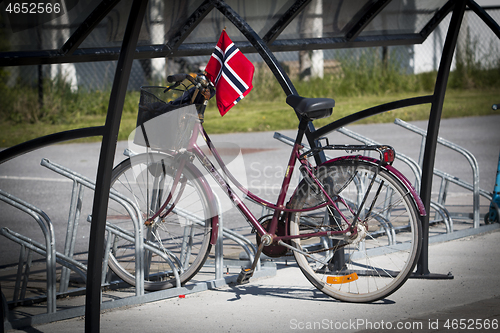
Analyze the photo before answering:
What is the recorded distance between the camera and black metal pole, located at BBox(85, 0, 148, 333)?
3.01 m

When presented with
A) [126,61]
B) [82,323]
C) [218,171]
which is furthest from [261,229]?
[126,61]

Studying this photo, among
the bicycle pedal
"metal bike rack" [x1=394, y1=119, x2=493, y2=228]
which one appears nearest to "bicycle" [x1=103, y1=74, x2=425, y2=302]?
the bicycle pedal

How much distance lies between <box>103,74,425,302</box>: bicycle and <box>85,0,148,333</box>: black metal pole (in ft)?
2.91

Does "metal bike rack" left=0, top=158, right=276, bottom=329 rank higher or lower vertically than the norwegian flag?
lower

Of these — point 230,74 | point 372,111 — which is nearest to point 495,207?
point 372,111

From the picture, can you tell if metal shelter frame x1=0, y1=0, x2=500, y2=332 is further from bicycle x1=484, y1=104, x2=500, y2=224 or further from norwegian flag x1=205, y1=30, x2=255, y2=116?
bicycle x1=484, y1=104, x2=500, y2=224

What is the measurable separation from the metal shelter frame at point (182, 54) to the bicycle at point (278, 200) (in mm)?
297

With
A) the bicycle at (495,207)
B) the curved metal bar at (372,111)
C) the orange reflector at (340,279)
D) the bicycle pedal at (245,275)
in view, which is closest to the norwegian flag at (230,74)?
the curved metal bar at (372,111)

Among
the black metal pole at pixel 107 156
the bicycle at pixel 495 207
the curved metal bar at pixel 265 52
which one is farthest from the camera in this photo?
the bicycle at pixel 495 207

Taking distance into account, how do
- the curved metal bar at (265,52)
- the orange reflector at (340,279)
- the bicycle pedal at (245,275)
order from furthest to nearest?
the curved metal bar at (265,52), the bicycle pedal at (245,275), the orange reflector at (340,279)

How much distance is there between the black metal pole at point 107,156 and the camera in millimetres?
3007

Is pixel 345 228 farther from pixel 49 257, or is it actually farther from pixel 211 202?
pixel 49 257

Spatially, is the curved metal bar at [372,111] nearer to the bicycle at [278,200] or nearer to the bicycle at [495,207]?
the bicycle at [278,200]

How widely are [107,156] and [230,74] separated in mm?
1243
